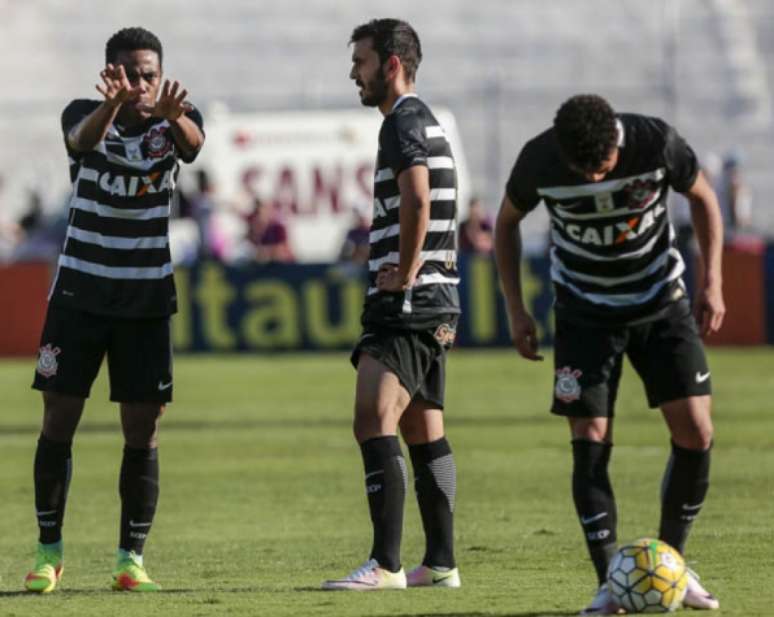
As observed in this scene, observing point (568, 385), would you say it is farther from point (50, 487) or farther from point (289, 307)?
point (289, 307)

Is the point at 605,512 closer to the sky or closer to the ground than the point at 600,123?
closer to the ground

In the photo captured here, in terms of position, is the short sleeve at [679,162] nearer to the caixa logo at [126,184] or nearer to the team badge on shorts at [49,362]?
the caixa logo at [126,184]

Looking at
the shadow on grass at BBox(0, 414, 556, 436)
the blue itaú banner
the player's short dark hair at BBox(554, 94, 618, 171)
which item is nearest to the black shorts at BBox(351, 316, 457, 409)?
the player's short dark hair at BBox(554, 94, 618, 171)

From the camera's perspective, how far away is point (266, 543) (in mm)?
10031

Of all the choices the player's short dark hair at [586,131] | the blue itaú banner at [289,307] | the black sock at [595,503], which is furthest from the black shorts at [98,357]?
the blue itaú banner at [289,307]

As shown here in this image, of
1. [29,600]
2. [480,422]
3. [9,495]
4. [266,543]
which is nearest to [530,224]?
[480,422]

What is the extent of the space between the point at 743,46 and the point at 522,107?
4.88 meters

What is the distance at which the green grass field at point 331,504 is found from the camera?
7703 millimetres

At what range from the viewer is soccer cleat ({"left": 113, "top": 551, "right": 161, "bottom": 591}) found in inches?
322

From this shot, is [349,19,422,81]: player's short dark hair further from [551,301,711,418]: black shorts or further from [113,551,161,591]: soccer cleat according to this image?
[113,551,161,591]: soccer cleat

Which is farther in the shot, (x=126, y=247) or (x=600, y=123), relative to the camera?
(x=126, y=247)

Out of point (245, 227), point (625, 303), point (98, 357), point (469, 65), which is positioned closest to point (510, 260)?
point (625, 303)

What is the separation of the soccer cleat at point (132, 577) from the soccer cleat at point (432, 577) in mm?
1060

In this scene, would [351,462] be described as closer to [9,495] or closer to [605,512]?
[9,495]
